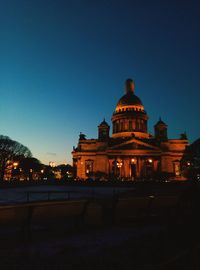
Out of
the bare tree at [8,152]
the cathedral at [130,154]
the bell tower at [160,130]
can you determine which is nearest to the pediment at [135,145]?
the cathedral at [130,154]

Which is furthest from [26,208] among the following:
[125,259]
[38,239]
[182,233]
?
[182,233]

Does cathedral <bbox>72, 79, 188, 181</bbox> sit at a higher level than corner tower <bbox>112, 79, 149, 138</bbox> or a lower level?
lower

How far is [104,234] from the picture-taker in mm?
9125

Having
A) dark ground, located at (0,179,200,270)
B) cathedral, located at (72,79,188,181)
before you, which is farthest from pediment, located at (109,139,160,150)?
dark ground, located at (0,179,200,270)

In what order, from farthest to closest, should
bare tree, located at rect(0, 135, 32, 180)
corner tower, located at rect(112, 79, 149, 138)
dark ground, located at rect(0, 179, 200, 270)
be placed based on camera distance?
corner tower, located at rect(112, 79, 149, 138) < bare tree, located at rect(0, 135, 32, 180) < dark ground, located at rect(0, 179, 200, 270)

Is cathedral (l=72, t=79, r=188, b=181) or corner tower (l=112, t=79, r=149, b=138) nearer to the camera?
cathedral (l=72, t=79, r=188, b=181)

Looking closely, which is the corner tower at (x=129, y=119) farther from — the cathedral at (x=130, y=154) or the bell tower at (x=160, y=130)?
the bell tower at (x=160, y=130)

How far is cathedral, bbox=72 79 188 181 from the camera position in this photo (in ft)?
300

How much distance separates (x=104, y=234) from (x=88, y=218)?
1384 millimetres

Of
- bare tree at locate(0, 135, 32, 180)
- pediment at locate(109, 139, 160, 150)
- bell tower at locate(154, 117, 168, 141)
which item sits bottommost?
bare tree at locate(0, 135, 32, 180)

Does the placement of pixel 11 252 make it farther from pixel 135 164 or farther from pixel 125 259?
pixel 135 164

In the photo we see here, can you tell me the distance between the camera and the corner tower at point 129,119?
107 metres

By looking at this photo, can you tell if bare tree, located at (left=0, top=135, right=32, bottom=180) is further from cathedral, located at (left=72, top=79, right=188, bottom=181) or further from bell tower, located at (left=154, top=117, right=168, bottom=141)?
bell tower, located at (left=154, top=117, right=168, bottom=141)

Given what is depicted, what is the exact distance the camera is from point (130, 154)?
91.5 meters
